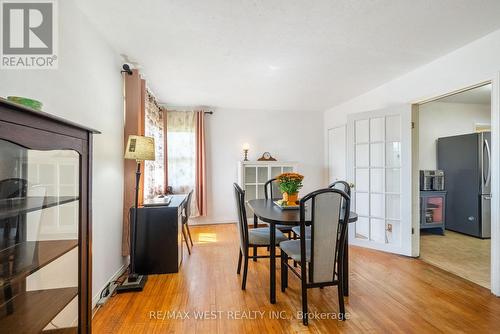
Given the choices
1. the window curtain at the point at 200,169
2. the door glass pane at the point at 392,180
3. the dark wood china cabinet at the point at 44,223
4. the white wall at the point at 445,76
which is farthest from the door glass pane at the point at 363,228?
the dark wood china cabinet at the point at 44,223

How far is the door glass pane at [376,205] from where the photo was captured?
10.2ft

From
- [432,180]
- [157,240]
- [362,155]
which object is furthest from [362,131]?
[157,240]

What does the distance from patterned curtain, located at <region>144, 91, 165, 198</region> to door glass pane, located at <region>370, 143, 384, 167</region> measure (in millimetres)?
3143

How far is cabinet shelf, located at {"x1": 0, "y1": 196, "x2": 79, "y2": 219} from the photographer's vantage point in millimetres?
775

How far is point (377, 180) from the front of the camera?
3.13 metres

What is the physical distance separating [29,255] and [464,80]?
351 centimetres

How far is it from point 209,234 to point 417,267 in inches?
116

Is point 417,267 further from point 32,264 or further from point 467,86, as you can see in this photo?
point 32,264

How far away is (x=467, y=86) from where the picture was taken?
86.8 inches

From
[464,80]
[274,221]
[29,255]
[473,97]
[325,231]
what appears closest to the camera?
[29,255]

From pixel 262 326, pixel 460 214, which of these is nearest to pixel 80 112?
pixel 262 326

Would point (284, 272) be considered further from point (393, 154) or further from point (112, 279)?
point (393, 154)

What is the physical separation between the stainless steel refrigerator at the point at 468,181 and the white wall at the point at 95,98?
5.16 m

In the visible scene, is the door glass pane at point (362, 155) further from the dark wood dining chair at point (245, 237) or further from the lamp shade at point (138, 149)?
the lamp shade at point (138, 149)
